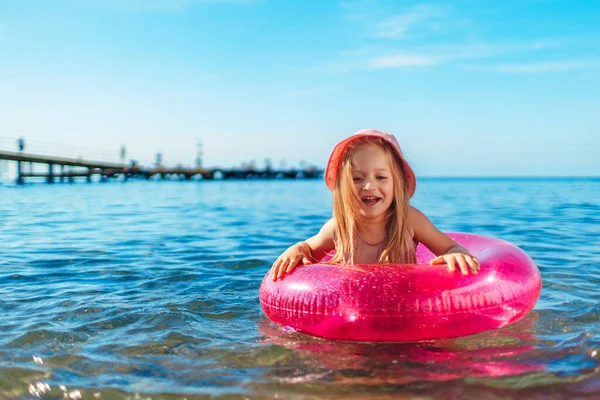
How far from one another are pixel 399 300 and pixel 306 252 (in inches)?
40.0

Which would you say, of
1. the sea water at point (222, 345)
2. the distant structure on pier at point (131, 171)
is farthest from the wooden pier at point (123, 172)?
the sea water at point (222, 345)

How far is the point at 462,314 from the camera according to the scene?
3357mm

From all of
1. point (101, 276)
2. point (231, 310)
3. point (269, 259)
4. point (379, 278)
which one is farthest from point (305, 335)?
point (269, 259)

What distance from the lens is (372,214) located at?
3848 mm

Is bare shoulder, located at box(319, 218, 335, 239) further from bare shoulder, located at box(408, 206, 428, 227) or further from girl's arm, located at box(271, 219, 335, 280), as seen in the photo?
bare shoulder, located at box(408, 206, 428, 227)

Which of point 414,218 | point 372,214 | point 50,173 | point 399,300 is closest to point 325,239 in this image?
point 372,214

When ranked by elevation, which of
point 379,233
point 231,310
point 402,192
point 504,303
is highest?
point 402,192

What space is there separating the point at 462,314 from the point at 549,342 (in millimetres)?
613

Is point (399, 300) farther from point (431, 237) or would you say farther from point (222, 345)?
point (222, 345)

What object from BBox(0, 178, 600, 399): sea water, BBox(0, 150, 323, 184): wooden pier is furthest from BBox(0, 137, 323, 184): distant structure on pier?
BBox(0, 178, 600, 399): sea water

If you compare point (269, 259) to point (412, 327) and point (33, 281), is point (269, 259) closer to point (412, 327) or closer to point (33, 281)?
point (33, 281)

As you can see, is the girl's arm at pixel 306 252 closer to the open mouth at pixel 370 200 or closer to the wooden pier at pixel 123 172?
the open mouth at pixel 370 200

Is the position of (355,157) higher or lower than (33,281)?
higher

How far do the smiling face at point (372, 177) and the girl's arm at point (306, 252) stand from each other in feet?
1.26
